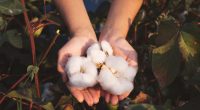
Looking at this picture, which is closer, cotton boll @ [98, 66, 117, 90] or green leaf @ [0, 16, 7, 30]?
cotton boll @ [98, 66, 117, 90]

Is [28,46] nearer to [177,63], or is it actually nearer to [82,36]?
[82,36]

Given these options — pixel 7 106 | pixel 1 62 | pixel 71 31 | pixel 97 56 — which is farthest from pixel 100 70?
pixel 1 62

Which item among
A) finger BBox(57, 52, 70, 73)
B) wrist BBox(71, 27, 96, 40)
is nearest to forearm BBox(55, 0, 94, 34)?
wrist BBox(71, 27, 96, 40)

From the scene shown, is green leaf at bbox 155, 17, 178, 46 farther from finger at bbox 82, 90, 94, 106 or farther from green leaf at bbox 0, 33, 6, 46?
green leaf at bbox 0, 33, 6, 46

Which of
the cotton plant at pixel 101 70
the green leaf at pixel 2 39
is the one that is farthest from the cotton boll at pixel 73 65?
the green leaf at pixel 2 39

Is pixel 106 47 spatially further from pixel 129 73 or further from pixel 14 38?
pixel 14 38

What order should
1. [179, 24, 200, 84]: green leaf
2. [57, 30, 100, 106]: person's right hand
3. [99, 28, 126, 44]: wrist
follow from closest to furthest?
[179, 24, 200, 84]: green leaf → [57, 30, 100, 106]: person's right hand → [99, 28, 126, 44]: wrist
